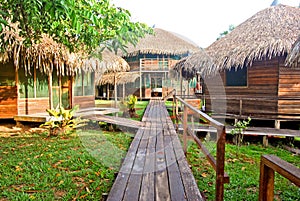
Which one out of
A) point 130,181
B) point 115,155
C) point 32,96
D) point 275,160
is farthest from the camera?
point 32,96

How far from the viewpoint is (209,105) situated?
10141mm

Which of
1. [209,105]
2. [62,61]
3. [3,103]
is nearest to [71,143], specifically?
[62,61]

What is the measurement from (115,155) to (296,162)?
3.72 meters

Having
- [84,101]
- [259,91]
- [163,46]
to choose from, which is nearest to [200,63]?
[259,91]

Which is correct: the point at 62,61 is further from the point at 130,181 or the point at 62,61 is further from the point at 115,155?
the point at 130,181

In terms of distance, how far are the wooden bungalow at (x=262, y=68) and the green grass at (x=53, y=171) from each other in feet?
16.5

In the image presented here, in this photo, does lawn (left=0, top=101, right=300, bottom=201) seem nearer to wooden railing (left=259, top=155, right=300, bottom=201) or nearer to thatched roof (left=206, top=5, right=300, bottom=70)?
wooden railing (left=259, top=155, right=300, bottom=201)

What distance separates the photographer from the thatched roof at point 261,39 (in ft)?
23.2

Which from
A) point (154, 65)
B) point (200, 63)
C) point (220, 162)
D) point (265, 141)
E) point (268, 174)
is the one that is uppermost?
point (154, 65)

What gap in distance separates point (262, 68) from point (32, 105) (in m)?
8.53

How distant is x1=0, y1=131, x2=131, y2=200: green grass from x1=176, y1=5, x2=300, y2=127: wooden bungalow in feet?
16.5

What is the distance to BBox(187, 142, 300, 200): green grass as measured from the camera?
9.39 ft

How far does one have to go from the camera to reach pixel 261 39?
300 inches

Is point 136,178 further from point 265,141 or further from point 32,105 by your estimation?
point 32,105
